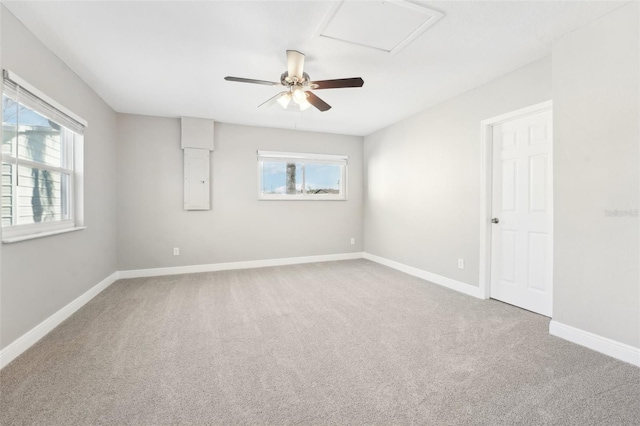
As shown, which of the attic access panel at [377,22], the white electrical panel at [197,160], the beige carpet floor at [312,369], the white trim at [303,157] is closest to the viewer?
the beige carpet floor at [312,369]

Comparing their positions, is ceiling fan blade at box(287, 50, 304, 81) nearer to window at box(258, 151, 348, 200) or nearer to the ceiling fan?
the ceiling fan

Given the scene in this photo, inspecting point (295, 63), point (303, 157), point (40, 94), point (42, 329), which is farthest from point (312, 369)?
point (303, 157)

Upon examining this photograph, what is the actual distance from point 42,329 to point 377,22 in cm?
361

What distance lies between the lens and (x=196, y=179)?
4.52 m

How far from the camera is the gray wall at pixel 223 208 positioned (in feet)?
14.0

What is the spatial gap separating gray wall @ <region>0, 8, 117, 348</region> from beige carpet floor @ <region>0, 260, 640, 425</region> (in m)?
0.28

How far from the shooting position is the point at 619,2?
1927 millimetres

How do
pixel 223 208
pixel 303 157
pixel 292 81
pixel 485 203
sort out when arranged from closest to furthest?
pixel 292 81 → pixel 485 203 → pixel 223 208 → pixel 303 157

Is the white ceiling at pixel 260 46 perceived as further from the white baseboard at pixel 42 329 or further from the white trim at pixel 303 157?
the white baseboard at pixel 42 329

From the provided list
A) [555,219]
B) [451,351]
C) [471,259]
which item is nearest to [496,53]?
[555,219]

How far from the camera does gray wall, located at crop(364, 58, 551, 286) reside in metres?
3.05

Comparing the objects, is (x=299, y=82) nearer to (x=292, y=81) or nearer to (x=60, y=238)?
(x=292, y=81)

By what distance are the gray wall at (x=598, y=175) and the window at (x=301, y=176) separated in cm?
360

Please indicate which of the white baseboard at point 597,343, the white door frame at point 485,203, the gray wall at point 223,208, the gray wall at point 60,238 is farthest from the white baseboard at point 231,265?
the white baseboard at point 597,343
